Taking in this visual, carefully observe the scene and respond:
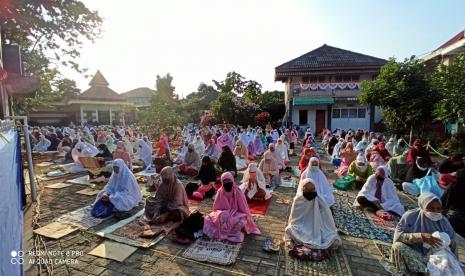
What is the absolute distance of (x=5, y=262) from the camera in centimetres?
171

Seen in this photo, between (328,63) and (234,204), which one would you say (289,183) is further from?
(328,63)

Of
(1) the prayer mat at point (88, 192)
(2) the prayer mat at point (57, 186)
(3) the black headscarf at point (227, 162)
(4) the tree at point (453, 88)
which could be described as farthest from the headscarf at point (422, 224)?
(2) the prayer mat at point (57, 186)

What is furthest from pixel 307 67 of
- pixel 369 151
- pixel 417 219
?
pixel 417 219

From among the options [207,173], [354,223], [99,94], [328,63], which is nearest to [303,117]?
[328,63]

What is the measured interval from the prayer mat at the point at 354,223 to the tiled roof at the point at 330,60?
16703 millimetres

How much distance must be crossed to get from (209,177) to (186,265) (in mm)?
3883

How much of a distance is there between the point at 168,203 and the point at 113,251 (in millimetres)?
1186

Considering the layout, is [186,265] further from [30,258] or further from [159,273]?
[30,258]

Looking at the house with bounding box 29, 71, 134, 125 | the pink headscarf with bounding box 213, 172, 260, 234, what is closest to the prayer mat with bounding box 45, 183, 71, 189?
the pink headscarf with bounding box 213, 172, 260, 234

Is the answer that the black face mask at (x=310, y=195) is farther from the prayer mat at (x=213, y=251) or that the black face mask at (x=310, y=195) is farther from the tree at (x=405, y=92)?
the tree at (x=405, y=92)

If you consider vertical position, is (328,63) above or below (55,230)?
above

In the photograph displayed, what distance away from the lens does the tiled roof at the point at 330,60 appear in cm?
2061

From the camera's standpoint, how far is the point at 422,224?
326 cm

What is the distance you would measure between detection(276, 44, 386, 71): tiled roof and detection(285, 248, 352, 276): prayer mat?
19.0 m
